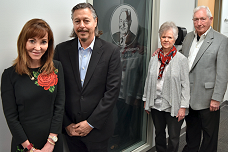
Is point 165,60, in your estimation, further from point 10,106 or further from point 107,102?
point 10,106

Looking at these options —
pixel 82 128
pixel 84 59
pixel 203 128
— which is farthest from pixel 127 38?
pixel 203 128

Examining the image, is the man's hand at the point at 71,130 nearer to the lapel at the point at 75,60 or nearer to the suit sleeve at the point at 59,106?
the suit sleeve at the point at 59,106

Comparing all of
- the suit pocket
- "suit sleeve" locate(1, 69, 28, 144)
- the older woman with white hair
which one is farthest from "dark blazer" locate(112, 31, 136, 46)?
"suit sleeve" locate(1, 69, 28, 144)

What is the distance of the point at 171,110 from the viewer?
6.87 ft

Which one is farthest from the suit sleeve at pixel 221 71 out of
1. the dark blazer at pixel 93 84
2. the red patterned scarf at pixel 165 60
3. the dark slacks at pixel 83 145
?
the dark slacks at pixel 83 145

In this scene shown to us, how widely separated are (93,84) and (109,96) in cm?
16

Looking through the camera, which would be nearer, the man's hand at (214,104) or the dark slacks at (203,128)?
the man's hand at (214,104)

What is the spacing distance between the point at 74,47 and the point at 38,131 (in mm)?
696

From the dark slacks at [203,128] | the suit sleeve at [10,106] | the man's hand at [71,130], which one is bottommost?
the dark slacks at [203,128]

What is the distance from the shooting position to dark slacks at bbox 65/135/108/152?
162 centimetres

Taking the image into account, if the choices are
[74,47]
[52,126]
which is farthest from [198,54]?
[52,126]

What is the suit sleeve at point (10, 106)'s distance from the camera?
1.18 metres

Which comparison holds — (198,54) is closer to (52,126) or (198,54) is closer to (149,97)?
(149,97)

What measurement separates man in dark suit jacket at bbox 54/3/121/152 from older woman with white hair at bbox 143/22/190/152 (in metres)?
0.74
